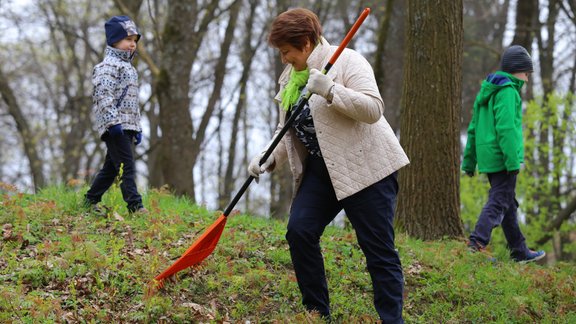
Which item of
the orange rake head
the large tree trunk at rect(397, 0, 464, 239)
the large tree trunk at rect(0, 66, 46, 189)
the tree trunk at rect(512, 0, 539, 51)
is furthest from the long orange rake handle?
the large tree trunk at rect(0, 66, 46, 189)

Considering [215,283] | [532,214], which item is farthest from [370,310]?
[532,214]

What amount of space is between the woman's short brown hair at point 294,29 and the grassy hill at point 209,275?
1829mm

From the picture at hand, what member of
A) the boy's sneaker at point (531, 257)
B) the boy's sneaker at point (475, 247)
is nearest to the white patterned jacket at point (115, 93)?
the boy's sneaker at point (475, 247)

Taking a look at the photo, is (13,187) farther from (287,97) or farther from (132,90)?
(287,97)

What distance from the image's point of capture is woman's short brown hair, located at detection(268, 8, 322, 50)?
3.93 meters

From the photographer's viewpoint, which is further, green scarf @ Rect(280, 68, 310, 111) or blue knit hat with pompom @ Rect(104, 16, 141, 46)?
blue knit hat with pompom @ Rect(104, 16, 141, 46)

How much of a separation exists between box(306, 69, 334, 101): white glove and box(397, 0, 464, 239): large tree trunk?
3.17 meters

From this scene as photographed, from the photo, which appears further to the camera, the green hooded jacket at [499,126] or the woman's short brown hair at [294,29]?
the green hooded jacket at [499,126]

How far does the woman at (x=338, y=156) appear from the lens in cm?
393

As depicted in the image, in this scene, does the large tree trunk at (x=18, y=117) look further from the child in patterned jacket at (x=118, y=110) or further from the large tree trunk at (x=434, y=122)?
the large tree trunk at (x=434, y=122)

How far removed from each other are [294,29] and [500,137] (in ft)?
9.92

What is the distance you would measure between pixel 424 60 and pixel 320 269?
130 inches

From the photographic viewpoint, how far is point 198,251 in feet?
15.7

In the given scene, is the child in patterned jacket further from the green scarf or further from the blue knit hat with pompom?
the green scarf
